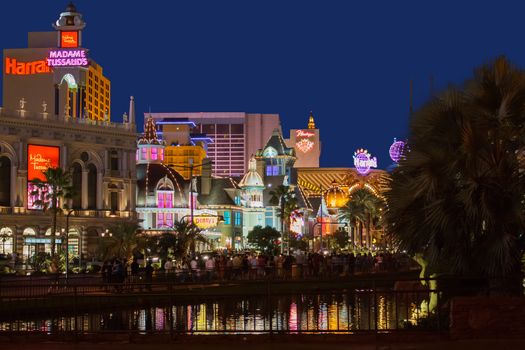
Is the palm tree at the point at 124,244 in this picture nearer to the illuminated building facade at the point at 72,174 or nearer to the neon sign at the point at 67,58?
the illuminated building facade at the point at 72,174

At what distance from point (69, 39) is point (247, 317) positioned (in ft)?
332

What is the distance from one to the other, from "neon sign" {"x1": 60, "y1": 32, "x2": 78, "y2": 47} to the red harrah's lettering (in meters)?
19.4

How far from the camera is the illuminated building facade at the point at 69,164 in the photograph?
10250 cm

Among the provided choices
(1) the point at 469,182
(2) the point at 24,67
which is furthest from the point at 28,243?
(1) the point at 469,182

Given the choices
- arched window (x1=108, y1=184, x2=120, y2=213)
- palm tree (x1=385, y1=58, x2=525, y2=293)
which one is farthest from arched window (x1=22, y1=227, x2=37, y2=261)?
palm tree (x1=385, y1=58, x2=525, y2=293)

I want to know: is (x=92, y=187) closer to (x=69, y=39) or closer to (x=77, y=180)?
(x=77, y=180)

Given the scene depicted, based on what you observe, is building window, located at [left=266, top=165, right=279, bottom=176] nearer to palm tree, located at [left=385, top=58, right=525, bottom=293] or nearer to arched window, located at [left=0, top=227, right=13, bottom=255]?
arched window, located at [left=0, top=227, right=13, bottom=255]

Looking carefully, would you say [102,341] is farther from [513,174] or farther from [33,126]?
[33,126]

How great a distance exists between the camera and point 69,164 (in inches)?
4272

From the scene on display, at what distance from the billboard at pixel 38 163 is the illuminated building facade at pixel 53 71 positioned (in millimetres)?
18392

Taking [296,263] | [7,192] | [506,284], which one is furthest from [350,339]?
[7,192]

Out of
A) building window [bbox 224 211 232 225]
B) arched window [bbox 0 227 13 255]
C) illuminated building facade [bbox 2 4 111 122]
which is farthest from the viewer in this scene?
building window [bbox 224 211 232 225]

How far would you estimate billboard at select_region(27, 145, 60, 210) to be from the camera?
343 feet

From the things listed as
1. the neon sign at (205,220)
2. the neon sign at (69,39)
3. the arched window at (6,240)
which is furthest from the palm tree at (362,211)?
the arched window at (6,240)
